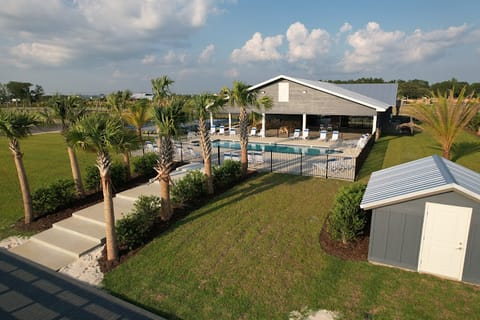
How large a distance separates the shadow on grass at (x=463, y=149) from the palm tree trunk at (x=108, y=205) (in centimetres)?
1956

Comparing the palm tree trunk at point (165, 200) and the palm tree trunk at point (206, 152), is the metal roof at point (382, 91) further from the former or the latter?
the palm tree trunk at point (165, 200)

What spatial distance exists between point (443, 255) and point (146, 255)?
23.4ft

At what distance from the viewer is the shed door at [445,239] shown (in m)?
6.16

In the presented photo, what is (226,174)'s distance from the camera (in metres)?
12.9

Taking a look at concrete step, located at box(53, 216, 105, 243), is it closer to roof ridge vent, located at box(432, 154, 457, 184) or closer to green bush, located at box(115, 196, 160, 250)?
green bush, located at box(115, 196, 160, 250)

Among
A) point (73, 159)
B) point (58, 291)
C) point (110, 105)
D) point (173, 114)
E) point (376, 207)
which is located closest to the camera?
point (58, 291)

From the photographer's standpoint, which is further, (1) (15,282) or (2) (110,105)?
(2) (110,105)

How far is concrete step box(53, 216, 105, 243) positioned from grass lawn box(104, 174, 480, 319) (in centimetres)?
169

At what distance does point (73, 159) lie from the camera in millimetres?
10820

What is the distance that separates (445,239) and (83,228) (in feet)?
31.8

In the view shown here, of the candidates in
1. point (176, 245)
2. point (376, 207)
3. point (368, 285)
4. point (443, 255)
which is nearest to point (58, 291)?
point (176, 245)

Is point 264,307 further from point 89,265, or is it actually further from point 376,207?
point 89,265

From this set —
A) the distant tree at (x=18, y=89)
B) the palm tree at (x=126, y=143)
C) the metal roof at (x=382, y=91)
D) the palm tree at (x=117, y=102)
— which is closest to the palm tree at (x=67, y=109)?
the palm tree at (x=117, y=102)

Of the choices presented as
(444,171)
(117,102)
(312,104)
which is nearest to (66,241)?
(117,102)
